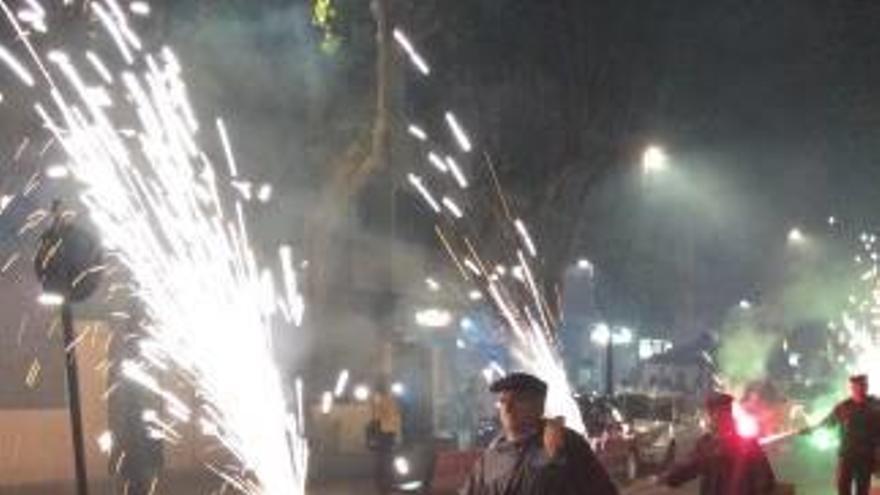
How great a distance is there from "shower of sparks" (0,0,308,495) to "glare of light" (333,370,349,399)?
8.79 m

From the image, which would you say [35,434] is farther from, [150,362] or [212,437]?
[212,437]

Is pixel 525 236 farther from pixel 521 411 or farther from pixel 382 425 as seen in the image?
pixel 521 411

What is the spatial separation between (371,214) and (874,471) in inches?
634

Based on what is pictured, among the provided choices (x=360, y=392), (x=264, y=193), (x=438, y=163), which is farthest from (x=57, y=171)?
(x=438, y=163)

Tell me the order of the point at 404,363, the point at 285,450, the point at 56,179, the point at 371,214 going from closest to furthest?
the point at 285,450, the point at 56,179, the point at 371,214, the point at 404,363

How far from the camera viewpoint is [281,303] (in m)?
26.8

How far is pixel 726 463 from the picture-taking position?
30.2 ft

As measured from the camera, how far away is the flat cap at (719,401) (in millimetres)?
9211

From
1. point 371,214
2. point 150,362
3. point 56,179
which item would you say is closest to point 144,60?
point 56,179

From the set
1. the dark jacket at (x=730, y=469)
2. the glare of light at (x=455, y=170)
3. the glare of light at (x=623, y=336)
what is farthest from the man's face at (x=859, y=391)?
the glare of light at (x=623, y=336)

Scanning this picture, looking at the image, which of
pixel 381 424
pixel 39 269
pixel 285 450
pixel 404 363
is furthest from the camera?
pixel 404 363

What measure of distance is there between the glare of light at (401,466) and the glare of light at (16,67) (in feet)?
23.5

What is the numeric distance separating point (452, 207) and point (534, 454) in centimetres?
2671

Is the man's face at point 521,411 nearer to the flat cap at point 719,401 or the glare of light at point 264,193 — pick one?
the flat cap at point 719,401
